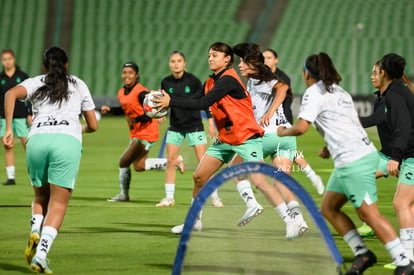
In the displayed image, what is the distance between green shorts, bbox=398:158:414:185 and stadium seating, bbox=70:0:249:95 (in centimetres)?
3234

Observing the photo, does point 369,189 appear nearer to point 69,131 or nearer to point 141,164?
point 69,131

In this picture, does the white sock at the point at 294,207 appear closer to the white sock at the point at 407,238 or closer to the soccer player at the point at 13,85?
the white sock at the point at 407,238

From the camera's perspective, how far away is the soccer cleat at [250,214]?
8.60 metres

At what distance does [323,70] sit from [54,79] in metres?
2.34

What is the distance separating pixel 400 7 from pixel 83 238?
38.1 meters

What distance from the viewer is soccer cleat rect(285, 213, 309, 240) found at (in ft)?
26.3

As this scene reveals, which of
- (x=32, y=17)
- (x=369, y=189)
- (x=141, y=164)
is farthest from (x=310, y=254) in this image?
(x=32, y=17)

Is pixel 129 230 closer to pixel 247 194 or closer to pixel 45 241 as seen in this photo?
pixel 247 194

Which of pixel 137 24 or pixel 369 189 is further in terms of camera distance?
pixel 137 24

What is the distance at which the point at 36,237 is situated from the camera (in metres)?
7.54

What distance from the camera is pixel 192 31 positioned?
44.3 metres

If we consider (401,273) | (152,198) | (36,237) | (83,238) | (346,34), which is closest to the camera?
(401,273)

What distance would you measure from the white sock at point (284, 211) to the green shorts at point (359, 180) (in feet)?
4.55

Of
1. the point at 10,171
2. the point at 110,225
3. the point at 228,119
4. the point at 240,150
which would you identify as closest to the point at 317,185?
the point at 110,225
